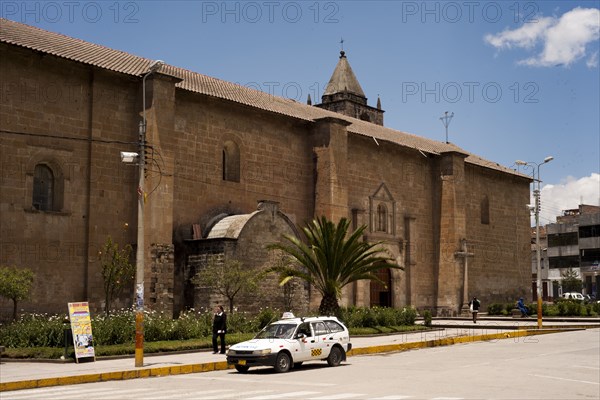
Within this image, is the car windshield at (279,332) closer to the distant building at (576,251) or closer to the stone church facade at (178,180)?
the stone church facade at (178,180)

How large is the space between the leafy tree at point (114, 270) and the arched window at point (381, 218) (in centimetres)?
1756

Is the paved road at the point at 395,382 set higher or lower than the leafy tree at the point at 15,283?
lower

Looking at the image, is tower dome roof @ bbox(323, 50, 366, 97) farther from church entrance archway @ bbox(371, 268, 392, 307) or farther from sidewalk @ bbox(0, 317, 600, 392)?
sidewalk @ bbox(0, 317, 600, 392)

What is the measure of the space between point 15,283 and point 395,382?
12781 mm

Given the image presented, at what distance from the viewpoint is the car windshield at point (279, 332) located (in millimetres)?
18194

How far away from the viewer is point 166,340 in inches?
908

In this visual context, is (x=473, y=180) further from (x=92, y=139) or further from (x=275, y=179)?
(x=92, y=139)

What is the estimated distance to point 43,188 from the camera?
85.0 ft

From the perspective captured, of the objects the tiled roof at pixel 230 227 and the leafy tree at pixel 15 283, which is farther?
the tiled roof at pixel 230 227

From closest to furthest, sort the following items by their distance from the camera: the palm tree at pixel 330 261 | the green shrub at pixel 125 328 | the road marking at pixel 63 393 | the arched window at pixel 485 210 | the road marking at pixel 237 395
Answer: the road marking at pixel 237 395, the road marking at pixel 63 393, the green shrub at pixel 125 328, the palm tree at pixel 330 261, the arched window at pixel 485 210

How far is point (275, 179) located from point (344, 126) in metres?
5.11

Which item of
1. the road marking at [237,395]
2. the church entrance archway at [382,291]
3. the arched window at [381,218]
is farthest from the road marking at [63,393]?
the arched window at [381,218]

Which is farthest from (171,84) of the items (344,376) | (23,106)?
(344,376)

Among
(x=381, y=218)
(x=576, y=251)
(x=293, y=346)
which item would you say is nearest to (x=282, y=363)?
(x=293, y=346)
